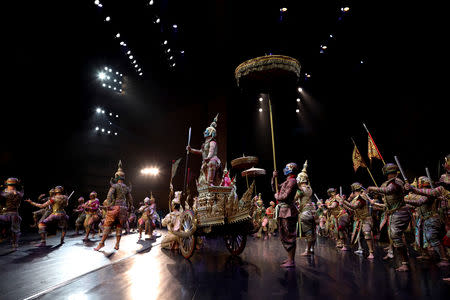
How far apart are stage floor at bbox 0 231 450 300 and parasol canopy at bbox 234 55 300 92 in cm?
384

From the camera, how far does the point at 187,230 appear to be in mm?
4742

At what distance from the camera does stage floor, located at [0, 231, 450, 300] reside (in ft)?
8.21

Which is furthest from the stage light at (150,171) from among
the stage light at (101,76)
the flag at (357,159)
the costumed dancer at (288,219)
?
the costumed dancer at (288,219)

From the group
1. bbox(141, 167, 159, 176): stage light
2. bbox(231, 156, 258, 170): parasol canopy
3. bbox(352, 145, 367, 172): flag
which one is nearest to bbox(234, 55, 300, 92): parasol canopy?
bbox(352, 145, 367, 172): flag

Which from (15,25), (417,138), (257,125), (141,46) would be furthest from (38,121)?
(417,138)

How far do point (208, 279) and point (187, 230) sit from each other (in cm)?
171

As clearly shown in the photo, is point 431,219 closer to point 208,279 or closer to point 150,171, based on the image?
point 208,279

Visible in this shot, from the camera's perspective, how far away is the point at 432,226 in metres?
4.23

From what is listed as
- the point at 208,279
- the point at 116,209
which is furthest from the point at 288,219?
the point at 116,209

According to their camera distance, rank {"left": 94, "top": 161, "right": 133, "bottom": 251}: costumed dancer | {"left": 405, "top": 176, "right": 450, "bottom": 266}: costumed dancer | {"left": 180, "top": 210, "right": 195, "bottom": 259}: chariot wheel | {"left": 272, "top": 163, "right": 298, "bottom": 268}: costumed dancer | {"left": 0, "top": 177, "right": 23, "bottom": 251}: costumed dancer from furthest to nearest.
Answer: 1. {"left": 94, "top": 161, "right": 133, "bottom": 251}: costumed dancer
2. {"left": 0, "top": 177, "right": 23, "bottom": 251}: costumed dancer
3. {"left": 180, "top": 210, "right": 195, "bottom": 259}: chariot wheel
4. {"left": 405, "top": 176, "right": 450, "bottom": 266}: costumed dancer
5. {"left": 272, "top": 163, "right": 298, "bottom": 268}: costumed dancer

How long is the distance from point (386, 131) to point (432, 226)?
494 cm

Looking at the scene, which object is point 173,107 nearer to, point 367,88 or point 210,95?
point 210,95

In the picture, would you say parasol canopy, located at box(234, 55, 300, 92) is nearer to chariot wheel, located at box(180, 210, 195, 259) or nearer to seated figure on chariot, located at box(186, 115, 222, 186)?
seated figure on chariot, located at box(186, 115, 222, 186)

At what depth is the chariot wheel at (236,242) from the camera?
4.80 m
